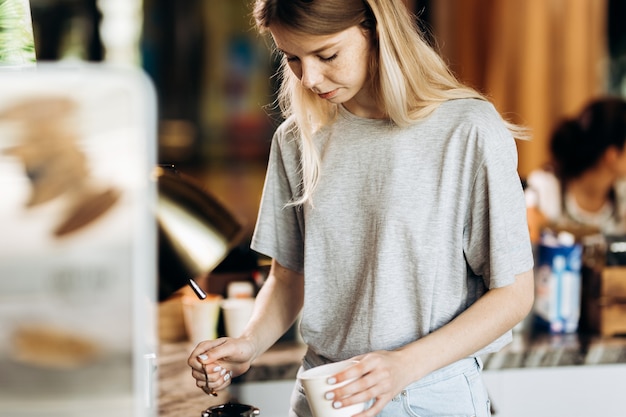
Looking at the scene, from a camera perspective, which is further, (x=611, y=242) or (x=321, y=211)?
(x=611, y=242)

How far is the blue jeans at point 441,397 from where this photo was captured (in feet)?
4.32

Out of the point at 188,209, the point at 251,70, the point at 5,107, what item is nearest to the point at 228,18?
the point at 251,70

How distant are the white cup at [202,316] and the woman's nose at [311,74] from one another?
1.19m

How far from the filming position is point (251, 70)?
5.35 m

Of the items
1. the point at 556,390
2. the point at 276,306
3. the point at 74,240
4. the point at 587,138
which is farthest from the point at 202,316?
the point at 587,138

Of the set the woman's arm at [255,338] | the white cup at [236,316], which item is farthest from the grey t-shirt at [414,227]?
the white cup at [236,316]

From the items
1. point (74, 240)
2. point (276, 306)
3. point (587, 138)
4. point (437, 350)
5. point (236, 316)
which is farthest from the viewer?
point (587, 138)

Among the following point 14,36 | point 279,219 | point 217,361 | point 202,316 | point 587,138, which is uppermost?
point 14,36

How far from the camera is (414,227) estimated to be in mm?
1317

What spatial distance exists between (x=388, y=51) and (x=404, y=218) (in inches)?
10.3

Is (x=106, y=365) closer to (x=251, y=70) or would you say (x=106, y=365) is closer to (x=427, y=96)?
(x=427, y=96)

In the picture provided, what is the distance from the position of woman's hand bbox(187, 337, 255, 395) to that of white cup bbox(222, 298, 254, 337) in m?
0.97

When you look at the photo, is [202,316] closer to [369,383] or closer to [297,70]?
[297,70]

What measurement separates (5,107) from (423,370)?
0.83m
